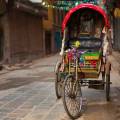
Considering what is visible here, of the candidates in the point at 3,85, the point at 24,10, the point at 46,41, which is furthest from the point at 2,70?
the point at 46,41

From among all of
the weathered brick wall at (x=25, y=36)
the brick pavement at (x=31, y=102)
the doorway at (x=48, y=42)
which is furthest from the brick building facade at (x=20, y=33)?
the brick pavement at (x=31, y=102)

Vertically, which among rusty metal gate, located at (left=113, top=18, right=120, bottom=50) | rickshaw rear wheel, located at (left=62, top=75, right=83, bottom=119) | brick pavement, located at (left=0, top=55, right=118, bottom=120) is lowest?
brick pavement, located at (left=0, top=55, right=118, bottom=120)

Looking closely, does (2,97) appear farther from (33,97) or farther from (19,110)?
(19,110)

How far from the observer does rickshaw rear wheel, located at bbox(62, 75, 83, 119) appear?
28.1ft

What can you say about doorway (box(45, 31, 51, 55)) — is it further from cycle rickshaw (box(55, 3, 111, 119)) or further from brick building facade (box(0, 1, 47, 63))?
cycle rickshaw (box(55, 3, 111, 119))

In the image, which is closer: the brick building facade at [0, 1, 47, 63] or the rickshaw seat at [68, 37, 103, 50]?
the rickshaw seat at [68, 37, 103, 50]

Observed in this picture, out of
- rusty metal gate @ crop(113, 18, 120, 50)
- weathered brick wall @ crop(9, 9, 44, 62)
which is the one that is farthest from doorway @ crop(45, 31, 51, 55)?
rusty metal gate @ crop(113, 18, 120, 50)

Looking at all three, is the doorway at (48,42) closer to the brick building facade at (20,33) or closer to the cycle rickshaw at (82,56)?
the brick building facade at (20,33)

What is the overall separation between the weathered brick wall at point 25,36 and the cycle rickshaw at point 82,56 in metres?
15.9

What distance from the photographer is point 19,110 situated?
9.69m

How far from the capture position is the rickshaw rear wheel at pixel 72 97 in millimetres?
8569

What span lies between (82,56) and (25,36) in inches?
849

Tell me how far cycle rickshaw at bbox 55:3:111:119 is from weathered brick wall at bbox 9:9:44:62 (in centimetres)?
1592

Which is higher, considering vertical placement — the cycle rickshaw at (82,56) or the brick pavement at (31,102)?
the cycle rickshaw at (82,56)
